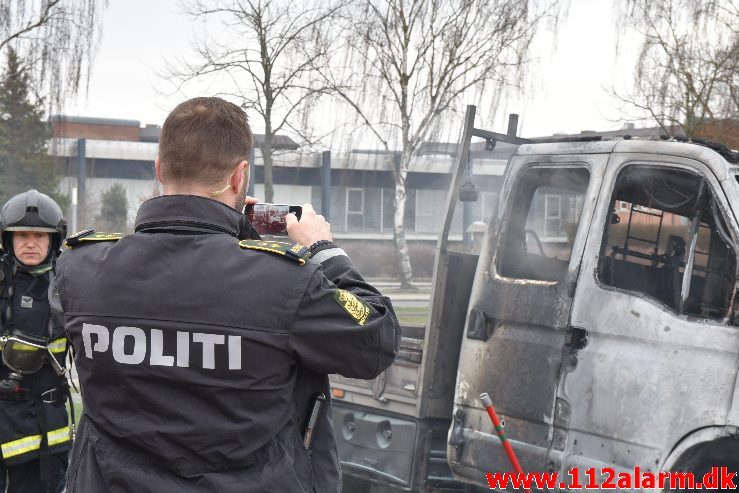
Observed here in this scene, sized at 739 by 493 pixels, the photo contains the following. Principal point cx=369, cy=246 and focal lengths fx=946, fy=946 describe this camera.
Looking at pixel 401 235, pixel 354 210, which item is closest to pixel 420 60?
pixel 401 235

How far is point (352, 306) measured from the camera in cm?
197

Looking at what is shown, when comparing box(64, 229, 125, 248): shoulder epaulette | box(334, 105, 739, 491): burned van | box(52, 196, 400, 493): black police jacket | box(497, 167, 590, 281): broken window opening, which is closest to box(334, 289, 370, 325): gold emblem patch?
box(52, 196, 400, 493): black police jacket

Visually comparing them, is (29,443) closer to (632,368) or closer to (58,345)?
(58,345)

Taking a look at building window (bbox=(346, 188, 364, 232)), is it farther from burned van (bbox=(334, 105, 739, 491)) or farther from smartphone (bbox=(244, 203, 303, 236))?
smartphone (bbox=(244, 203, 303, 236))

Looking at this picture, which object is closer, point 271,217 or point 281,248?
point 281,248

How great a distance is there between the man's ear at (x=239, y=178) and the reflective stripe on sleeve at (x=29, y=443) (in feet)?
8.75

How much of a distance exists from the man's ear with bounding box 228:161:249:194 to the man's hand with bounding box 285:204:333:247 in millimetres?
153

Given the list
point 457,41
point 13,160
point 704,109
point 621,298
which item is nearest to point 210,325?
point 621,298

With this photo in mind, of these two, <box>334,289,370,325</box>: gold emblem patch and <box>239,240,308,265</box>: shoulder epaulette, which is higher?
<box>239,240,308,265</box>: shoulder epaulette

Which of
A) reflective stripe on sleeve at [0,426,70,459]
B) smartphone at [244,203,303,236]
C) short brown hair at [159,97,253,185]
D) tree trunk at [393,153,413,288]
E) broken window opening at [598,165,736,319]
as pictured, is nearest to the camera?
short brown hair at [159,97,253,185]

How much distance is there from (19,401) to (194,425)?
277 cm

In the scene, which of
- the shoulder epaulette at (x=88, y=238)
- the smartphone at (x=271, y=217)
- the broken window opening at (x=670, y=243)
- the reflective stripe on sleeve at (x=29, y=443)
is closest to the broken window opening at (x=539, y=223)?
the broken window opening at (x=670, y=243)

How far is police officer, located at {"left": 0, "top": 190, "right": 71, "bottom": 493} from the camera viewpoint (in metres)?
4.29

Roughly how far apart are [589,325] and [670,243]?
0.61m
